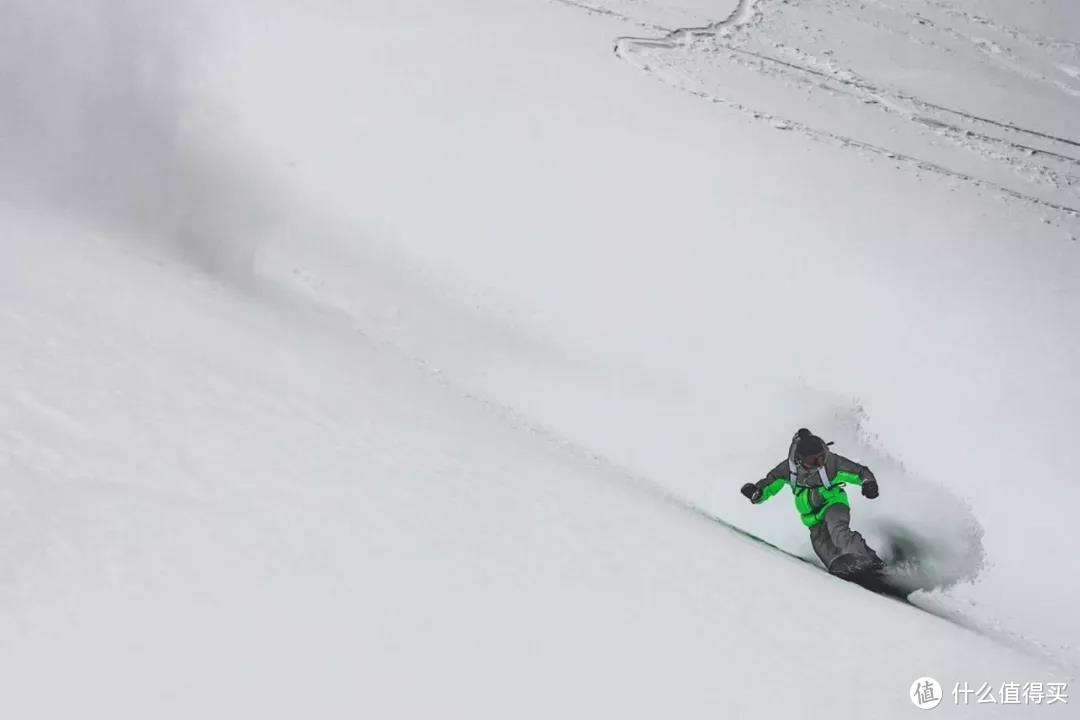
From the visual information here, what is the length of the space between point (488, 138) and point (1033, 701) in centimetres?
497

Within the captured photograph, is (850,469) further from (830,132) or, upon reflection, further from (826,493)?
(830,132)

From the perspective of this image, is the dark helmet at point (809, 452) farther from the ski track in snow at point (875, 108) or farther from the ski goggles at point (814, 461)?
the ski track in snow at point (875, 108)

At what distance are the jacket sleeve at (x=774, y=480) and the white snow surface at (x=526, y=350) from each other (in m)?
0.27

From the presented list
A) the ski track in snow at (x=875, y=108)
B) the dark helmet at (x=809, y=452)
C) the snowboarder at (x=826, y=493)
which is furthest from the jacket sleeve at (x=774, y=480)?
the ski track in snow at (x=875, y=108)

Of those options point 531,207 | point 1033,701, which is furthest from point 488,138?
point 1033,701

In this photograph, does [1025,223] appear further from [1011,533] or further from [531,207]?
[531,207]

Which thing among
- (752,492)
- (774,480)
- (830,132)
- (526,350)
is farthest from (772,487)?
(830,132)

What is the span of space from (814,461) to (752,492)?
0.29 metres

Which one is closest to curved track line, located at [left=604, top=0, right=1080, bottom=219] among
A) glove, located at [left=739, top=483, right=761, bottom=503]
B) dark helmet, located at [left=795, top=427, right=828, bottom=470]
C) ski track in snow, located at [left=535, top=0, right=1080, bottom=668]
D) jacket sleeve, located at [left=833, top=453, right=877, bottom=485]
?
ski track in snow, located at [left=535, top=0, right=1080, bottom=668]

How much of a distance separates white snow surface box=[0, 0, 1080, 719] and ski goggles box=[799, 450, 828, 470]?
0.38 meters

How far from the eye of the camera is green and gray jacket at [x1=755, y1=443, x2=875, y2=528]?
13.4ft

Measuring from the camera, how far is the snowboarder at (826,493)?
3.91 metres

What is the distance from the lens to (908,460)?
4.97 meters

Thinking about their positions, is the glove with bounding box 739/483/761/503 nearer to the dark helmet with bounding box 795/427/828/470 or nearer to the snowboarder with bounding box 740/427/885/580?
the snowboarder with bounding box 740/427/885/580
